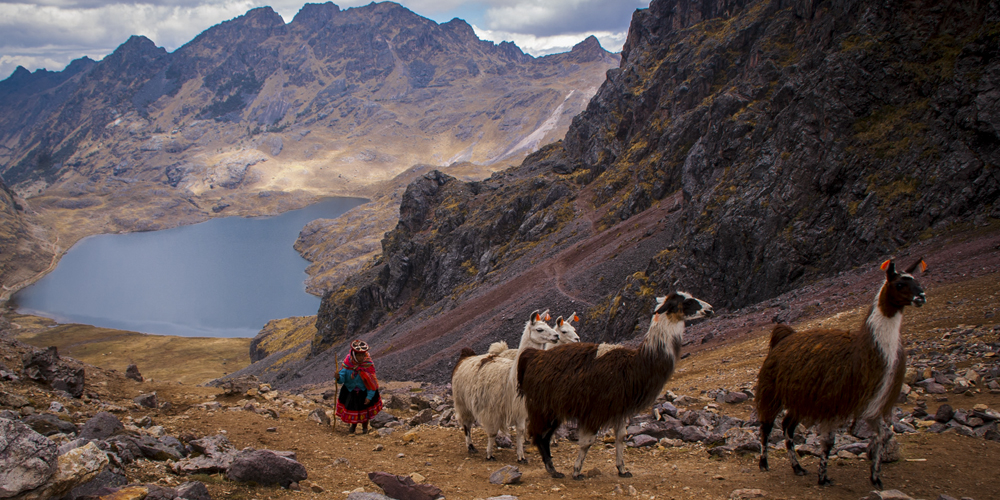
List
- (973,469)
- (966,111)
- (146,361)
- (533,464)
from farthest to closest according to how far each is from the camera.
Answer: (146,361)
(966,111)
(533,464)
(973,469)

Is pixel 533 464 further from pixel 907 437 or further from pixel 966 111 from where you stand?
pixel 966 111

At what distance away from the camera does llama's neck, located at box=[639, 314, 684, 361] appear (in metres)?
7.71

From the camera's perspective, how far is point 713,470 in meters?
7.53

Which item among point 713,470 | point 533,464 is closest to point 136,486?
point 533,464

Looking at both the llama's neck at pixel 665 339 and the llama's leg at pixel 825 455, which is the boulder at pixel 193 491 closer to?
the llama's neck at pixel 665 339

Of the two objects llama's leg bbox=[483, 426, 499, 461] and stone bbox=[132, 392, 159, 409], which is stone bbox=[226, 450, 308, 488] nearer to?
llama's leg bbox=[483, 426, 499, 461]

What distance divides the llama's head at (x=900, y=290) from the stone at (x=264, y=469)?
7.63m

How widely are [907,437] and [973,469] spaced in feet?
3.87

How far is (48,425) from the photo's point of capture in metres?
7.75

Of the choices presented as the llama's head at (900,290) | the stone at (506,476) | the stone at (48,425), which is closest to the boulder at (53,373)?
the stone at (48,425)

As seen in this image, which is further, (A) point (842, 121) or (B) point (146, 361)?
(B) point (146, 361)

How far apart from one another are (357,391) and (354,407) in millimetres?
369

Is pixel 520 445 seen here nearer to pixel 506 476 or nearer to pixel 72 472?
pixel 506 476

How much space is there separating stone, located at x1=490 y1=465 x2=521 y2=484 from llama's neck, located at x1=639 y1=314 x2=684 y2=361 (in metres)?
2.59
